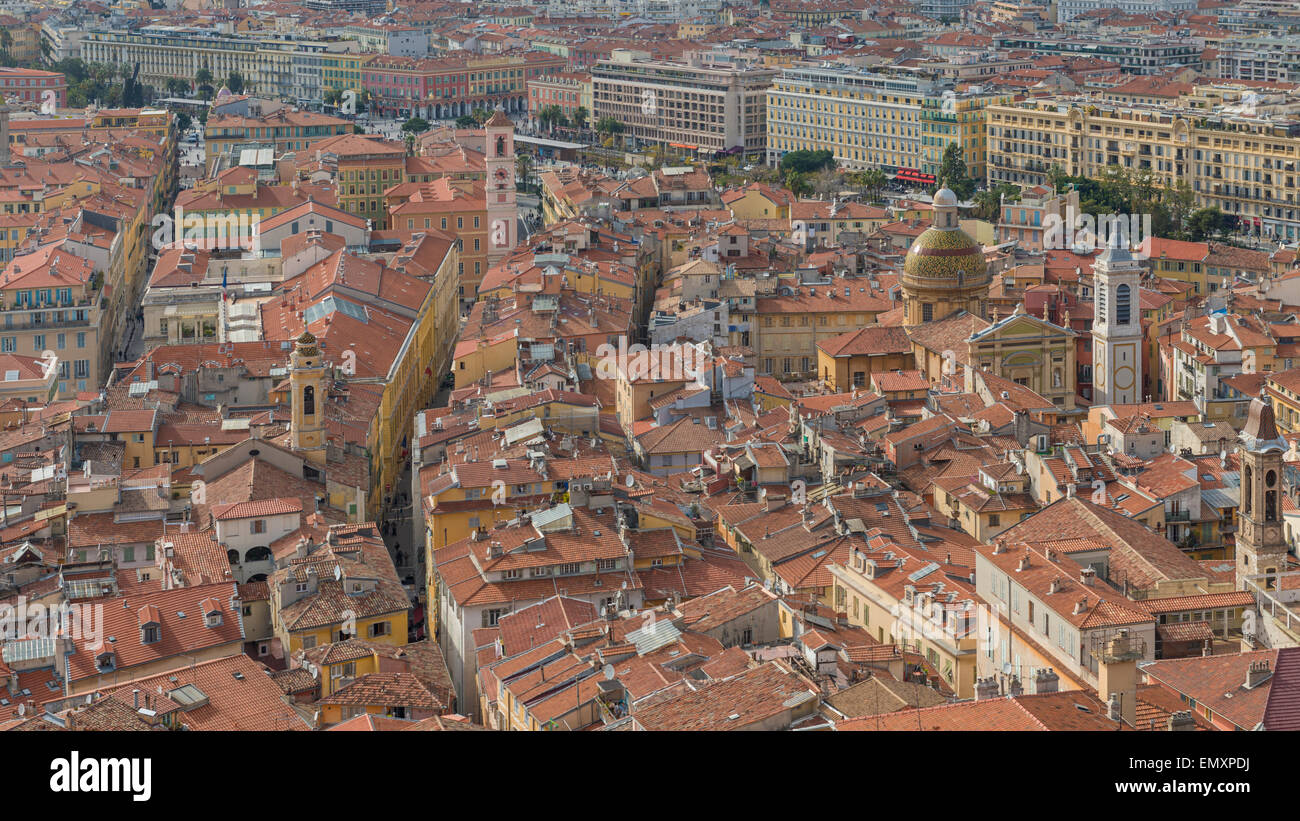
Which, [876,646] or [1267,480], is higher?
[1267,480]

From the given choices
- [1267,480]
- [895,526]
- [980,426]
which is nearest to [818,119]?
[980,426]

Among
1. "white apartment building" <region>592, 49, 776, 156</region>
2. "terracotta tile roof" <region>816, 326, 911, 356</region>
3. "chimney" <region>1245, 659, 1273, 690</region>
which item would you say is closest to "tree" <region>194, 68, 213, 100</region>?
"white apartment building" <region>592, 49, 776, 156</region>

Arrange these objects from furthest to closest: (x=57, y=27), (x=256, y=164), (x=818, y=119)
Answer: (x=57, y=27)
(x=818, y=119)
(x=256, y=164)

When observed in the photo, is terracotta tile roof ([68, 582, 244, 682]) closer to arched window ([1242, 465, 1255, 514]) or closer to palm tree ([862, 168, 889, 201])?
arched window ([1242, 465, 1255, 514])

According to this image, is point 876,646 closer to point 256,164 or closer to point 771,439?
point 771,439

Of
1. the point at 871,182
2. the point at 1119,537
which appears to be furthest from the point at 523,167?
the point at 1119,537

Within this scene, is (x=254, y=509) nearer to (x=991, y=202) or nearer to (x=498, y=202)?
(x=498, y=202)
